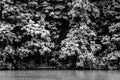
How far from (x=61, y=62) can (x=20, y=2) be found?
21.9ft

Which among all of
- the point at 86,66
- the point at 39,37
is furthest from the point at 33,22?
the point at 86,66

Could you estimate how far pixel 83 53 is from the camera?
29.0 metres

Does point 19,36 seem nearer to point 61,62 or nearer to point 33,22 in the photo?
point 33,22

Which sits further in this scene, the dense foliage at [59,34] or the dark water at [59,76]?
the dense foliage at [59,34]

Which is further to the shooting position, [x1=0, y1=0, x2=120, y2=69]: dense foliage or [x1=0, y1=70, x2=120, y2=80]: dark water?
[x1=0, y1=0, x2=120, y2=69]: dense foliage

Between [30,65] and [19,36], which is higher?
[19,36]

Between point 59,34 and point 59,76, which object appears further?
point 59,34

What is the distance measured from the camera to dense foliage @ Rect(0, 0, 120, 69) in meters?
28.9

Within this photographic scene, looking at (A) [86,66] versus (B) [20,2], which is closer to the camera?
(A) [86,66]

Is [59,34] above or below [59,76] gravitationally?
above

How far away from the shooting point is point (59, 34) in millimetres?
32969

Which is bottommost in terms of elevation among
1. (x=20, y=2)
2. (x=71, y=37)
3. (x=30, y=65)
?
(x=30, y=65)

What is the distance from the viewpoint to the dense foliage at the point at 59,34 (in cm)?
2894

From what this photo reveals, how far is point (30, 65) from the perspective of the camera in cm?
3011
